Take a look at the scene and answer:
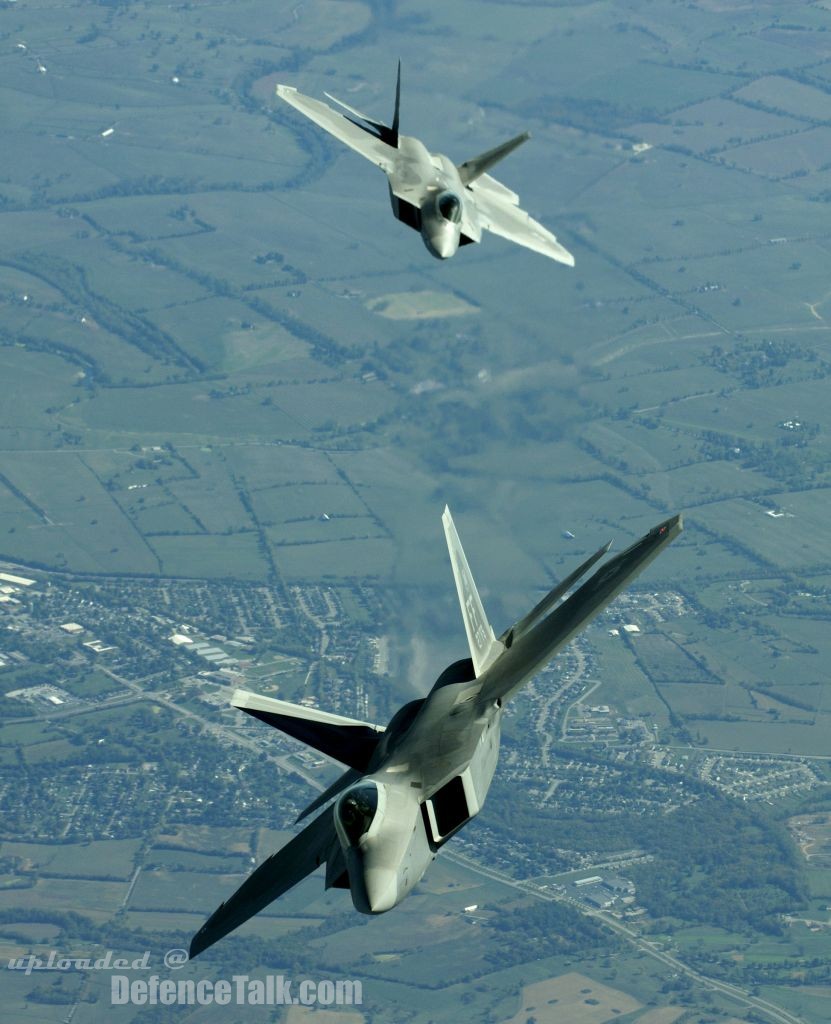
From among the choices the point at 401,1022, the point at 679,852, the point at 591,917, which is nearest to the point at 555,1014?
the point at 401,1022

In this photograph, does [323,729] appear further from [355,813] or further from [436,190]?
[436,190]

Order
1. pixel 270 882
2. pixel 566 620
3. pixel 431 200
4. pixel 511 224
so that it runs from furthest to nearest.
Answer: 1. pixel 511 224
2. pixel 431 200
3. pixel 566 620
4. pixel 270 882

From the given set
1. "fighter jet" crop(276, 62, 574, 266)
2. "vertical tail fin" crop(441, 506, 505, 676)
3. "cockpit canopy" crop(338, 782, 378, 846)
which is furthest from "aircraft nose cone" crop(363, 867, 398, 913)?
"fighter jet" crop(276, 62, 574, 266)

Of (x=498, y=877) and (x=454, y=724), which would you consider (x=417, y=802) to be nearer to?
(x=454, y=724)

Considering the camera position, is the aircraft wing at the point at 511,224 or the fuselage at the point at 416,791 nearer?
the fuselage at the point at 416,791

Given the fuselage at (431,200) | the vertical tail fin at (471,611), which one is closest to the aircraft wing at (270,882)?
the vertical tail fin at (471,611)

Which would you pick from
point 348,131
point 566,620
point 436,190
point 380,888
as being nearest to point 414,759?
point 380,888

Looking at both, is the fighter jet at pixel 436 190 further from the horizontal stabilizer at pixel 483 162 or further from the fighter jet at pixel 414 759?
the fighter jet at pixel 414 759
